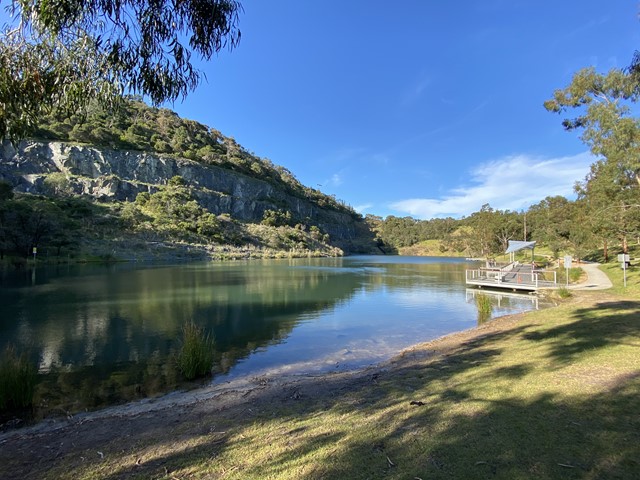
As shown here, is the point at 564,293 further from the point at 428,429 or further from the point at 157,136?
the point at 157,136

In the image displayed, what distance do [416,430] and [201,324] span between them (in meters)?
12.6

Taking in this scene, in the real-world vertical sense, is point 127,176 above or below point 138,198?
above

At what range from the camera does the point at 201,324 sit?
1525 cm

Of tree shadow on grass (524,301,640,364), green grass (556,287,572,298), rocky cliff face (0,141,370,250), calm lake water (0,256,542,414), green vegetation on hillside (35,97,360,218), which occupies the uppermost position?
green vegetation on hillside (35,97,360,218)

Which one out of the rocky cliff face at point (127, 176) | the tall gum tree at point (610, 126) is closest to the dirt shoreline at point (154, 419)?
the tall gum tree at point (610, 126)

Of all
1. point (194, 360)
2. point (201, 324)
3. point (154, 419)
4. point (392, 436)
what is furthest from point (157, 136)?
point (392, 436)

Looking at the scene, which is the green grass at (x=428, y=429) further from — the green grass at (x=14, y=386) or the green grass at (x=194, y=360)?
the green grass at (x=14, y=386)

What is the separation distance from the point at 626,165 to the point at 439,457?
16.0m

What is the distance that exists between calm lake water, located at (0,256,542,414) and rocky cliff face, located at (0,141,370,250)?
6176 cm

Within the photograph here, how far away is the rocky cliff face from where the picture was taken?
78.3m

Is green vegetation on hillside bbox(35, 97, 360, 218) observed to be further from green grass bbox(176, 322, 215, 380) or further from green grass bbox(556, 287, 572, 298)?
green grass bbox(556, 287, 572, 298)

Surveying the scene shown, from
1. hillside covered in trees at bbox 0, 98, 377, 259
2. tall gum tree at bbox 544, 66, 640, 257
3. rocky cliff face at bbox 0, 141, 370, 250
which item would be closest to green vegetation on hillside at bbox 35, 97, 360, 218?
hillside covered in trees at bbox 0, 98, 377, 259

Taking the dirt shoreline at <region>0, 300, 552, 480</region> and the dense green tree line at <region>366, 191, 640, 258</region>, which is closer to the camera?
the dirt shoreline at <region>0, 300, 552, 480</region>

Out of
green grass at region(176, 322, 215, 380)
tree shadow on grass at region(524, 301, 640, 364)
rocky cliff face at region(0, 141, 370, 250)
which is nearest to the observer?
tree shadow on grass at region(524, 301, 640, 364)
